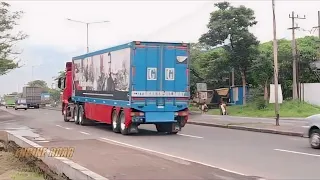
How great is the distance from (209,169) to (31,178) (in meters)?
3.64

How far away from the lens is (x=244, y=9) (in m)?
48.2

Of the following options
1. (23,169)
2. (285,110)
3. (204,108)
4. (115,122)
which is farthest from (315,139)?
(204,108)

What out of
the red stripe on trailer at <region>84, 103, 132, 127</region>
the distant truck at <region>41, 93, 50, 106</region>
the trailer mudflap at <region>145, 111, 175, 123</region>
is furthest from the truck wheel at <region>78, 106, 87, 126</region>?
the distant truck at <region>41, 93, 50, 106</region>

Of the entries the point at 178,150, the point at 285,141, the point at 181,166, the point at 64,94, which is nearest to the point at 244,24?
the point at 64,94

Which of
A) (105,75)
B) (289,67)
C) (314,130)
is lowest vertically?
(314,130)

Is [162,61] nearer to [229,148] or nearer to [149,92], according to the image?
[149,92]

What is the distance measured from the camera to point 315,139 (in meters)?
14.2

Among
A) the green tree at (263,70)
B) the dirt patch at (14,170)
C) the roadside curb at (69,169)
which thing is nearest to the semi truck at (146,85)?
the dirt patch at (14,170)

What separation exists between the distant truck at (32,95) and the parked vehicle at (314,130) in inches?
2179

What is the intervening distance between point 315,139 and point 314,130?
279 millimetres

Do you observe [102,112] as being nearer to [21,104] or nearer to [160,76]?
[160,76]

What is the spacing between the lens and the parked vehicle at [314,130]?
14.1 metres

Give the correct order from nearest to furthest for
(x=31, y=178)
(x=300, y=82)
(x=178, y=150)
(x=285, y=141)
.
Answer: (x=31, y=178), (x=178, y=150), (x=285, y=141), (x=300, y=82)
